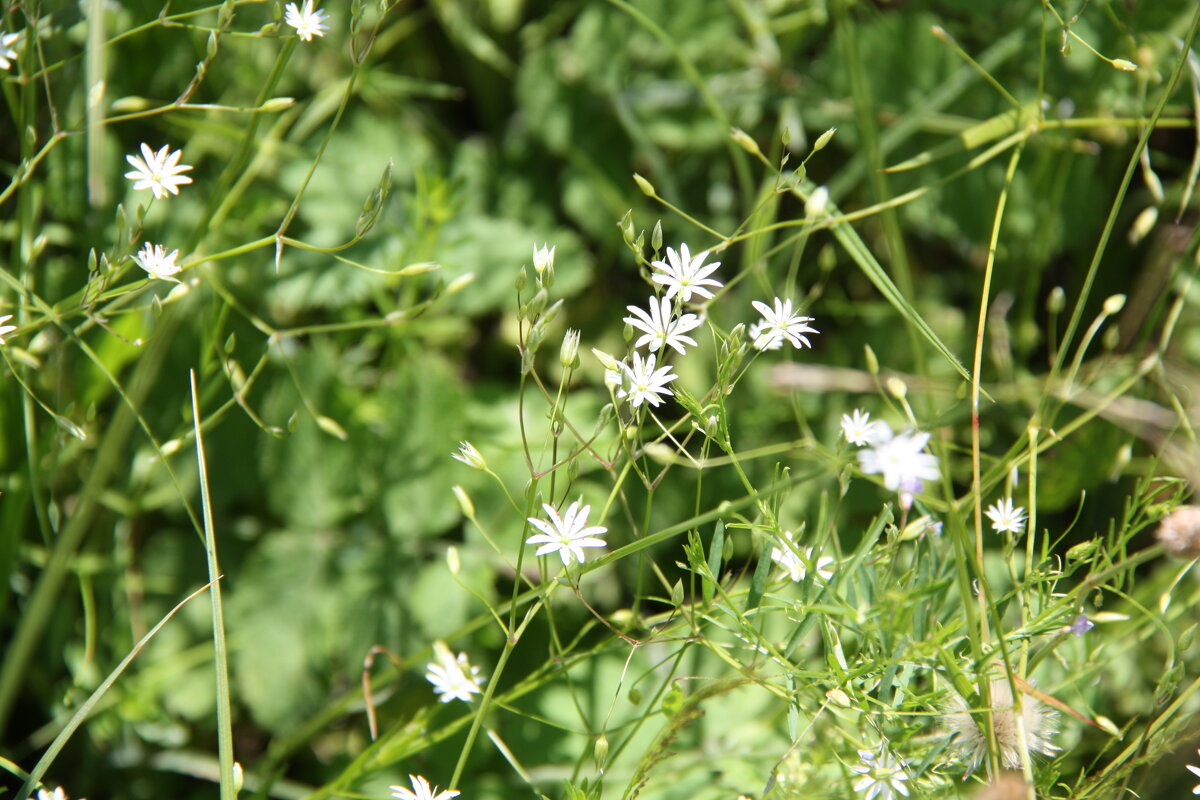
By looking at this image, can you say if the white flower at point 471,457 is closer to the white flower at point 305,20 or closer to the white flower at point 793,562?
the white flower at point 793,562

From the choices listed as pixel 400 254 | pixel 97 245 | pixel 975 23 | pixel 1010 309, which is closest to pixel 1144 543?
pixel 1010 309

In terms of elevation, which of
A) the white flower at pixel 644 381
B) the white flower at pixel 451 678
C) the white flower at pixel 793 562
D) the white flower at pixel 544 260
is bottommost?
the white flower at pixel 451 678

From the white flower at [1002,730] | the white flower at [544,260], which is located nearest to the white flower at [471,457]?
the white flower at [544,260]

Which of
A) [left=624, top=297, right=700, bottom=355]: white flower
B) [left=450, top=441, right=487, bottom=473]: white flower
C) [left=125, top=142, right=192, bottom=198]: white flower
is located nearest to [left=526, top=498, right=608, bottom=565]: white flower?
[left=450, top=441, right=487, bottom=473]: white flower

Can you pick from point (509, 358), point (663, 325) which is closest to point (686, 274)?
point (663, 325)

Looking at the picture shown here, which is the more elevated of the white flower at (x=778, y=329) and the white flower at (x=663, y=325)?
the white flower at (x=663, y=325)

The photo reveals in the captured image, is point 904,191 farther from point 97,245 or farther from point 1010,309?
point 97,245

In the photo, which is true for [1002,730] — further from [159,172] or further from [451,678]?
[159,172]
